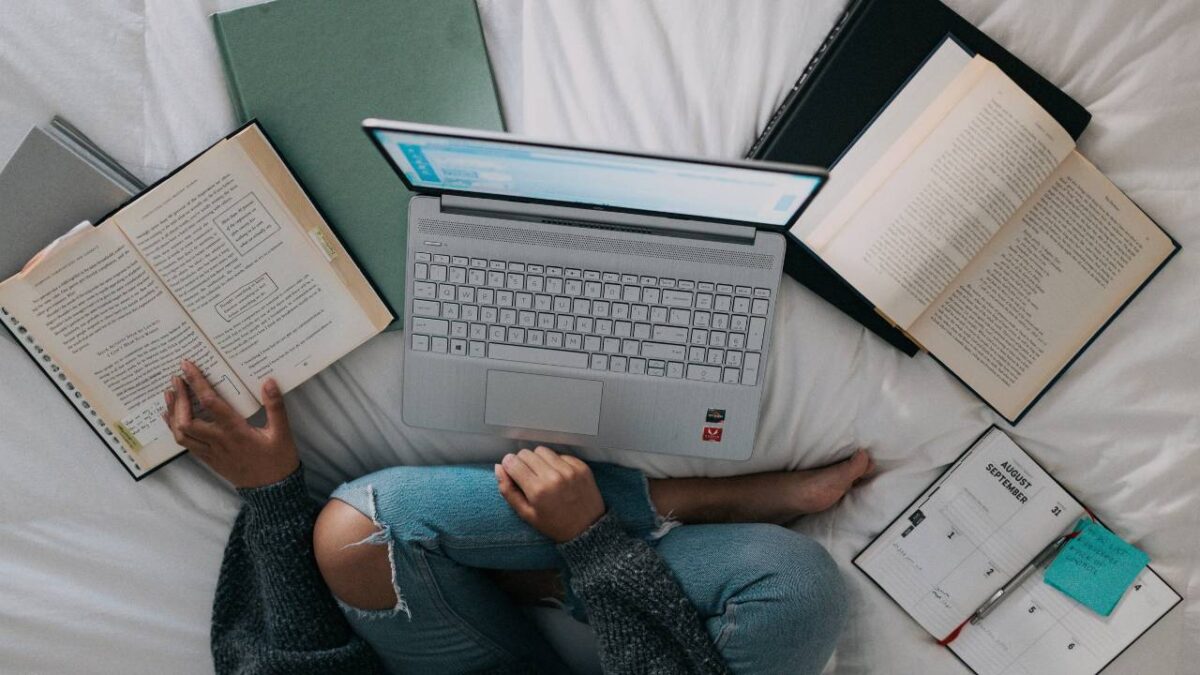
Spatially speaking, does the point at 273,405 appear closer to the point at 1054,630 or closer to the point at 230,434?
the point at 230,434

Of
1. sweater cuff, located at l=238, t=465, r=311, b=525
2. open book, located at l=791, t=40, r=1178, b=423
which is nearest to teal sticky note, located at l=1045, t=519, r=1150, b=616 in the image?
open book, located at l=791, t=40, r=1178, b=423

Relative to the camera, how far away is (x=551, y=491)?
3.02 feet

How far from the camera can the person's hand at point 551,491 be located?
923 millimetres

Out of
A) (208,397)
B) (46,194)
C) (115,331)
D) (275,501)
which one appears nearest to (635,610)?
(275,501)

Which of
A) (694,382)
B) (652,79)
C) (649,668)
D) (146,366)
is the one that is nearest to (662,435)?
(694,382)

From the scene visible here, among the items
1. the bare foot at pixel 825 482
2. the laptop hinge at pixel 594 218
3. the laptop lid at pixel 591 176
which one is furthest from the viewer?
the bare foot at pixel 825 482

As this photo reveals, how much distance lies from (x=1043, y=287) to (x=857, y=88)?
290 millimetres

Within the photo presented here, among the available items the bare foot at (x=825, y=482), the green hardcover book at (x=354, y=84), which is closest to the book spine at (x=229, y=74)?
the green hardcover book at (x=354, y=84)

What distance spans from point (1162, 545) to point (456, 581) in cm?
77

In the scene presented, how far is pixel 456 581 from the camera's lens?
0.97m

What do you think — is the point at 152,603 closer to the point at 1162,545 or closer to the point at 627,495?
the point at 627,495

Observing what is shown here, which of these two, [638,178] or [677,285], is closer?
[638,178]

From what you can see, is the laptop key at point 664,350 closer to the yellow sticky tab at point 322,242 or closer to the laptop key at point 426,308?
the laptop key at point 426,308

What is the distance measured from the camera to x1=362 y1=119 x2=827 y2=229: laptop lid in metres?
0.73
